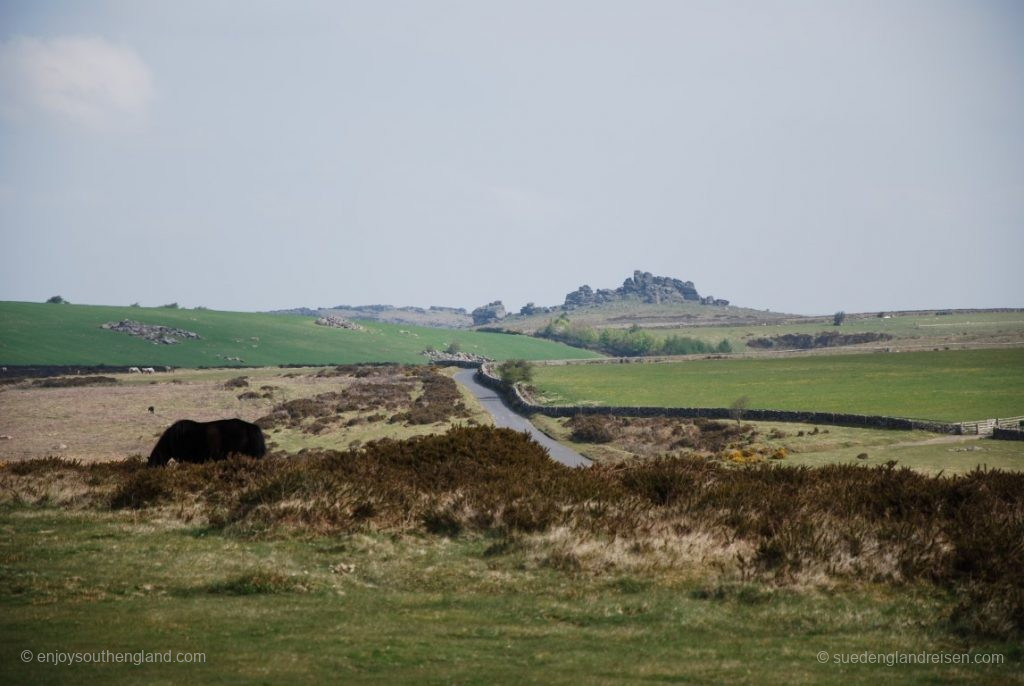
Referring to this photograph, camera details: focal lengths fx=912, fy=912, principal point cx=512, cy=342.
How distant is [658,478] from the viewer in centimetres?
2050

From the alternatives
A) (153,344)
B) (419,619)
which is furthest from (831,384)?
(153,344)

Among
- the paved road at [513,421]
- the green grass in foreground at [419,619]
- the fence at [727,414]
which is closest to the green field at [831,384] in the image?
the fence at [727,414]

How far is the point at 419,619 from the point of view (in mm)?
12812

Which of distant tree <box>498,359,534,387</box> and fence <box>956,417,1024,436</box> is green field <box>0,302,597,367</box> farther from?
fence <box>956,417,1024,436</box>

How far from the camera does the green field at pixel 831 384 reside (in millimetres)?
73500

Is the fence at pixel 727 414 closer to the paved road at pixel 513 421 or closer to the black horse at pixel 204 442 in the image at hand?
the paved road at pixel 513 421

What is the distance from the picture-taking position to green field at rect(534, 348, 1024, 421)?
7350cm

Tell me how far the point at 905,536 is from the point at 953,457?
107 feet

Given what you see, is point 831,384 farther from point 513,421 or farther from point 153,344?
point 153,344

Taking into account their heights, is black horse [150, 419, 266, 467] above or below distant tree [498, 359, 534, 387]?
above

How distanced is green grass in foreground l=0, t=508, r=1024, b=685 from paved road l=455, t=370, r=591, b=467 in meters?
18.7

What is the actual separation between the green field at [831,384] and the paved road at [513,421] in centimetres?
623

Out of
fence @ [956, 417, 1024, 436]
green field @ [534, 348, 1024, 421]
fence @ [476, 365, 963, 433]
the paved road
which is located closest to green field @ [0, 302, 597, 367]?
the paved road

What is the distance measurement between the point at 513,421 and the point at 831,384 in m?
40.1
